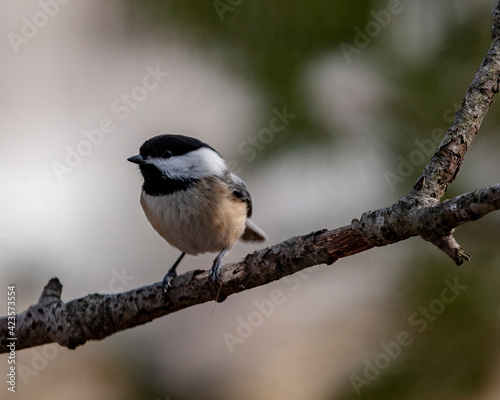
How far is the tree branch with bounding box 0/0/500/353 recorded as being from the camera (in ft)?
3.15

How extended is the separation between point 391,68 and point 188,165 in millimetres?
799

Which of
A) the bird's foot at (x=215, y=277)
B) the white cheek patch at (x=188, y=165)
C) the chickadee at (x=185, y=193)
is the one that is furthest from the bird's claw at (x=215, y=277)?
the white cheek patch at (x=188, y=165)

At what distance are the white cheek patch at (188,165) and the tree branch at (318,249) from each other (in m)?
0.46

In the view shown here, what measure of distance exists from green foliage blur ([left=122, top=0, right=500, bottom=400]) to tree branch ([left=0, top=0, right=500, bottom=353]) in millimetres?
283

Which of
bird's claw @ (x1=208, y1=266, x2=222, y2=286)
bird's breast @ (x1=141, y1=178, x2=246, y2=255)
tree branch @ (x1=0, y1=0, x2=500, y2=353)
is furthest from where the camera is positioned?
bird's breast @ (x1=141, y1=178, x2=246, y2=255)

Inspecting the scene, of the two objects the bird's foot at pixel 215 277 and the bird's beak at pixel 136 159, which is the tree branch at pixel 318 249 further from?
the bird's beak at pixel 136 159

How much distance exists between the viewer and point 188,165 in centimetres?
191

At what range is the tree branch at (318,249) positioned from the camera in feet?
3.15

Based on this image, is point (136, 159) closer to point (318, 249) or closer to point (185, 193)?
point (185, 193)

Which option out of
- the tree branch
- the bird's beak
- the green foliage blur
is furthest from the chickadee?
the green foliage blur

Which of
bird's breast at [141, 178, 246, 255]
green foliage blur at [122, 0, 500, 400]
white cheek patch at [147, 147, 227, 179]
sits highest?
green foliage blur at [122, 0, 500, 400]

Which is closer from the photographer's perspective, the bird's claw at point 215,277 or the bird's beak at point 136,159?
the bird's claw at point 215,277

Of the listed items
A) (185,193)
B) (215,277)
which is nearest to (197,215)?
(185,193)

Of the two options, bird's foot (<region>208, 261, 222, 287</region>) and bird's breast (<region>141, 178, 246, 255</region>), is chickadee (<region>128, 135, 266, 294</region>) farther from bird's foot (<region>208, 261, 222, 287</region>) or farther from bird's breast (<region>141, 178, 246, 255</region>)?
bird's foot (<region>208, 261, 222, 287</region>)
